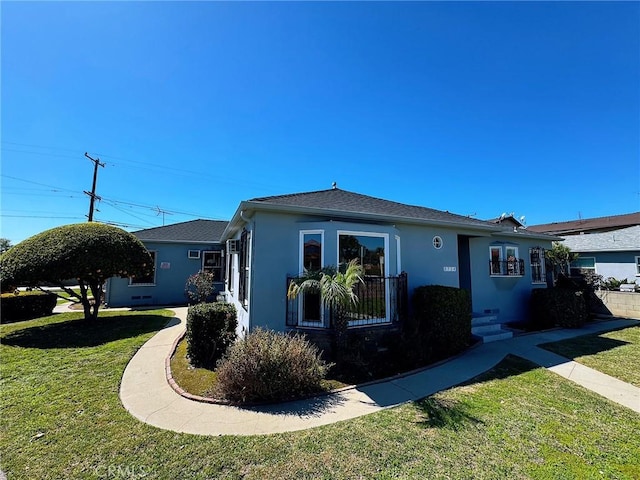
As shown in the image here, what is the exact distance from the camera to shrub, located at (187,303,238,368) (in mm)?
6238

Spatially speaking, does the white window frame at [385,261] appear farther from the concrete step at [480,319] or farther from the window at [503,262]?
the window at [503,262]

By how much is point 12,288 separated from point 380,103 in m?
14.4

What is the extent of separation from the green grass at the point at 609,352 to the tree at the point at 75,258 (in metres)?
14.1

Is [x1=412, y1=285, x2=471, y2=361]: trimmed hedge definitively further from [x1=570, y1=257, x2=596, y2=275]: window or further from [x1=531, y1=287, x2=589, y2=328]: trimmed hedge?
[x1=570, y1=257, x2=596, y2=275]: window

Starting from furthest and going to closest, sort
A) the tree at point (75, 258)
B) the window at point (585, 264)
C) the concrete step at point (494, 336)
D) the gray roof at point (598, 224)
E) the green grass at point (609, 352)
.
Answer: the gray roof at point (598, 224)
the window at point (585, 264)
the tree at point (75, 258)
the concrete step at point (494, 336)
the green grass at point (609, 352)

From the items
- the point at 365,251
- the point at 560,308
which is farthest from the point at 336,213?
the point at 560,308

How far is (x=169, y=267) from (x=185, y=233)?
7.47 feet

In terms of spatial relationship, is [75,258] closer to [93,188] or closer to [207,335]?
[207,335]

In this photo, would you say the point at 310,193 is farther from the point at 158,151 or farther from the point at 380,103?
the point at 158,151

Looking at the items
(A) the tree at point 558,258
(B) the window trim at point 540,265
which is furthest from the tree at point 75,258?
(A) the tree at point 558,258

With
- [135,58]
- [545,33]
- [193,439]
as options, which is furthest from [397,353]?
[135,58]

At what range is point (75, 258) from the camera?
30.2 ft

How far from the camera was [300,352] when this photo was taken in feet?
16.0

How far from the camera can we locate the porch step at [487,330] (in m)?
7.89
